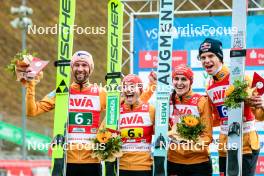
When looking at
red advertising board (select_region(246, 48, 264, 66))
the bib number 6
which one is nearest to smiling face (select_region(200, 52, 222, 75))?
the bib number 6

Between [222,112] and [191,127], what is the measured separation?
1.59 feet

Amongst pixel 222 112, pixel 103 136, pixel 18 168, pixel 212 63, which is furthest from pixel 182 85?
pixel 18 168

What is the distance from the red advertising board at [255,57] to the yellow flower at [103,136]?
3969 millimetres

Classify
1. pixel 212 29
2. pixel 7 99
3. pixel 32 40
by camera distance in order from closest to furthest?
pixel 212 29, pixel 7 99, pixel 32 40

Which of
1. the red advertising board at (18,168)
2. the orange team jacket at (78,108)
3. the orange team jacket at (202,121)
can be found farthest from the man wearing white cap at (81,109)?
the red advertising board at (18,168)

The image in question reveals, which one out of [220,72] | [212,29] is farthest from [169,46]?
[212,29]

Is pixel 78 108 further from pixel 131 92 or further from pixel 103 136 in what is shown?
pixel 131 92

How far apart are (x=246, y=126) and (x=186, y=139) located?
69 cm

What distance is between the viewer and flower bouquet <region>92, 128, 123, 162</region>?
8.60 metres

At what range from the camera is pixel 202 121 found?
8406 millimetres

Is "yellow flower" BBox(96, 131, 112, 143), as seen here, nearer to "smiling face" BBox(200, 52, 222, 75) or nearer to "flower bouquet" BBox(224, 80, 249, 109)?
"smiling face" BBox(200, 52, 222, 75)

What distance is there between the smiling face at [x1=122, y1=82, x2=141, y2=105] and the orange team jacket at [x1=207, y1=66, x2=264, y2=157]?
868 mm

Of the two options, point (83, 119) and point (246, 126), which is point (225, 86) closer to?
point (246, 126)

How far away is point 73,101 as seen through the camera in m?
8.80
